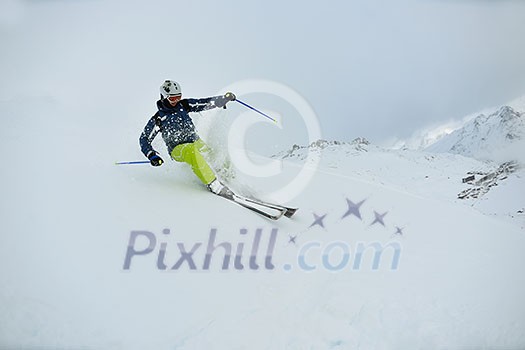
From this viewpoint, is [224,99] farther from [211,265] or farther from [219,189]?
[211,265]

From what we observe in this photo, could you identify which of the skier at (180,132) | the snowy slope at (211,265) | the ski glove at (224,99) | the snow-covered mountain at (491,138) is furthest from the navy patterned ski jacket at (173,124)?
the snow-covered mountain at (491,138)

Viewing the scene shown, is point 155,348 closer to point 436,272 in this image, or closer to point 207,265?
point 207,265

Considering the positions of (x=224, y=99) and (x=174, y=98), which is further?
(x=224, y=99)

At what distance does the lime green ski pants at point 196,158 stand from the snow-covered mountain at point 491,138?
3.29 m

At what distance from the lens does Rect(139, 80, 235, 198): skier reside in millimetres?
3773

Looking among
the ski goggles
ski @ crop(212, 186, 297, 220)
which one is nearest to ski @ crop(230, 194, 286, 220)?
ski @ crop(212, 186, 297, 220)

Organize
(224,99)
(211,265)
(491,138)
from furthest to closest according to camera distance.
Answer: (491,138)
(224,99)
(211,265)

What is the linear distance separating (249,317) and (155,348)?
67 centimetres

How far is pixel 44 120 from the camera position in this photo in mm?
4062

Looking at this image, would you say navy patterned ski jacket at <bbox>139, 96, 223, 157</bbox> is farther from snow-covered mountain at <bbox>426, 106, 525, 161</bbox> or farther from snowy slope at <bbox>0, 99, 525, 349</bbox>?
snow-covered mountain at <bbox>426, 106, 525, 161</bbox>

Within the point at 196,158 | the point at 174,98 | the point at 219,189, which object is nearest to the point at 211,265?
the point at 219,189

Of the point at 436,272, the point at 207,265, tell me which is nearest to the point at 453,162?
the point at 436,272

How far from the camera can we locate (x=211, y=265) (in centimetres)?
311

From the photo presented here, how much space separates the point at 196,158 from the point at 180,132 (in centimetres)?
33
